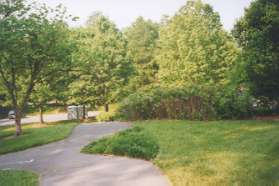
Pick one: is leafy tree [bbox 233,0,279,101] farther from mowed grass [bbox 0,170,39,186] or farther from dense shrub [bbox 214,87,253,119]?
mowed grass [bbox 0,170,39,186]

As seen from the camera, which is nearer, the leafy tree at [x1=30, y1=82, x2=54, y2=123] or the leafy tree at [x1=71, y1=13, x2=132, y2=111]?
the leafy tree at [x1=30, y1=82, x2=54, y2=123]

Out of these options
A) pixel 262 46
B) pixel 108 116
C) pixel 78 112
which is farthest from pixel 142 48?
pixel 262 46

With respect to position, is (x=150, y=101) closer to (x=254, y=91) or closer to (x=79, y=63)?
(x=79, y=63)

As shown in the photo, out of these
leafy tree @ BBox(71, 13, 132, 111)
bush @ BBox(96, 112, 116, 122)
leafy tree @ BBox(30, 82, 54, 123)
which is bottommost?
bush @ BBox(96, 112, 116, 122)

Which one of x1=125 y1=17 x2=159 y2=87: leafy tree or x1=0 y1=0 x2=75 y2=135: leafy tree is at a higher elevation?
x1=125 y1=17 x2=159 y2=87: leafy tree

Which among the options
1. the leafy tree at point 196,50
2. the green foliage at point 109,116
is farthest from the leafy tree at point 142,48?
the green foliage at point 109,116

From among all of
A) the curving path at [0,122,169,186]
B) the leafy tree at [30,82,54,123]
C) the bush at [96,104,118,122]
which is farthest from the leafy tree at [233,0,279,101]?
the leafy tree at [30,82,54,123]

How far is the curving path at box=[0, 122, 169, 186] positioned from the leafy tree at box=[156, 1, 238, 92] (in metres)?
17.7

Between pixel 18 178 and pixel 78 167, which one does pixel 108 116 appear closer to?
pixel 78 167

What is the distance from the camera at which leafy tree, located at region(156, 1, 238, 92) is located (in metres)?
32.2

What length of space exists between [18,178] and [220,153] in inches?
206

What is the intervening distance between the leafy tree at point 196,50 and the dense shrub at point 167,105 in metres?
9.55

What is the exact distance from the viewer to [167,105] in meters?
19.6

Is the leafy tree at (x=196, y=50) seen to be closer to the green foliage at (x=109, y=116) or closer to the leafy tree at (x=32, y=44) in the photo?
the green foliage at (x=109, y=116)
